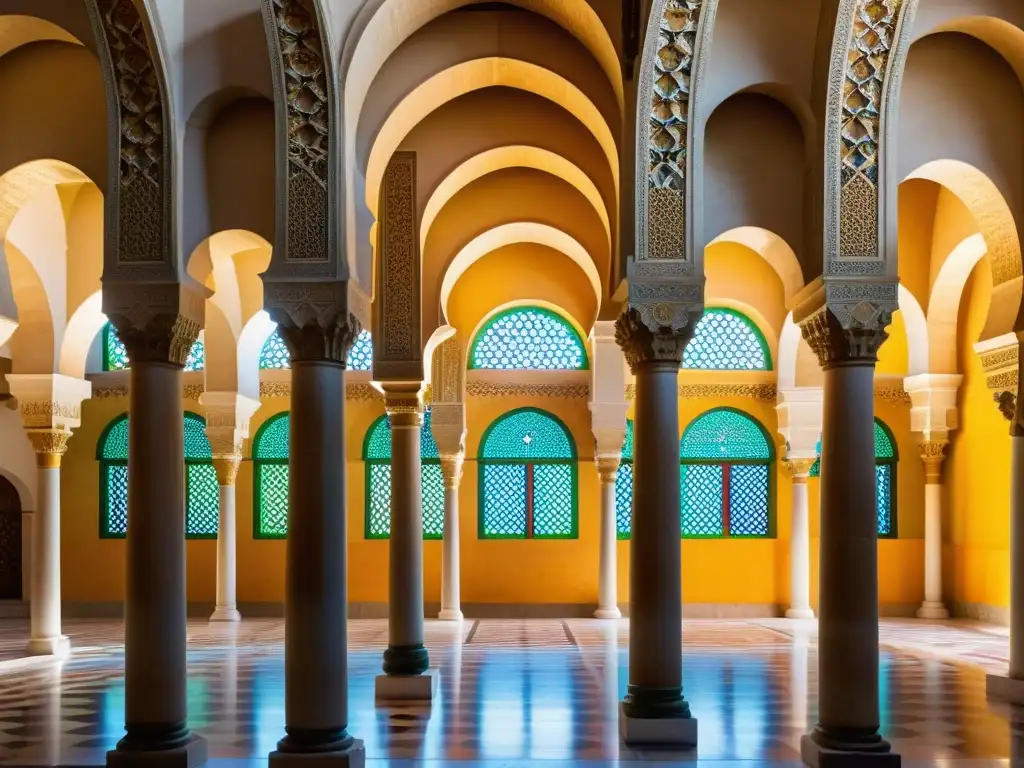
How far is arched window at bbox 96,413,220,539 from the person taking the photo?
19.2 m

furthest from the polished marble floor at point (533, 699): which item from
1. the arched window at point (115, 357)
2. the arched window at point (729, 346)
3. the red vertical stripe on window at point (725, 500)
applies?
the arched window at point (115, 357)

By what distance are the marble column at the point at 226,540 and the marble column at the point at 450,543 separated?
11.0ft

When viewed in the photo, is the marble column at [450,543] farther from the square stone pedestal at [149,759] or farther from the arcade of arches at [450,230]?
the square stone pedestal at [149,759]

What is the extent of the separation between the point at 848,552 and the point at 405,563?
14.8ft

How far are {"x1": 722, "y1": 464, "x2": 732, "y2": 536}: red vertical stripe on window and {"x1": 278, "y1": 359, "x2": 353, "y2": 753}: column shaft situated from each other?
1256cm

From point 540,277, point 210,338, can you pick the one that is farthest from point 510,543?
point 210,338

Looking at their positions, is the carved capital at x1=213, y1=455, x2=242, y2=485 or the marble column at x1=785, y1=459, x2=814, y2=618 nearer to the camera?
the carved capital at x1=213, y1=455, x2=242, y2=485

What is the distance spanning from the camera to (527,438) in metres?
19.0

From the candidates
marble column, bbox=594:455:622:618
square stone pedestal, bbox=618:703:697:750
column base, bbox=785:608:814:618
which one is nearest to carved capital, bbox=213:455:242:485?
marble column, bbox=594:455:622:618

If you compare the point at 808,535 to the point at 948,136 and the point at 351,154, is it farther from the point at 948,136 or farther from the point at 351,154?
the point at 351,154

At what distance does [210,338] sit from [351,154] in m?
8.89

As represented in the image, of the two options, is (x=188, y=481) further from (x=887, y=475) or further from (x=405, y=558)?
(x=887, y=475)

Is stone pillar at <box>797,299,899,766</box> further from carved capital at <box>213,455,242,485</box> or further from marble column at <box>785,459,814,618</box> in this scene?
carved capital at <box>213,455,242,485</box>

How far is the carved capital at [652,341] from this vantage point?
7.68m
